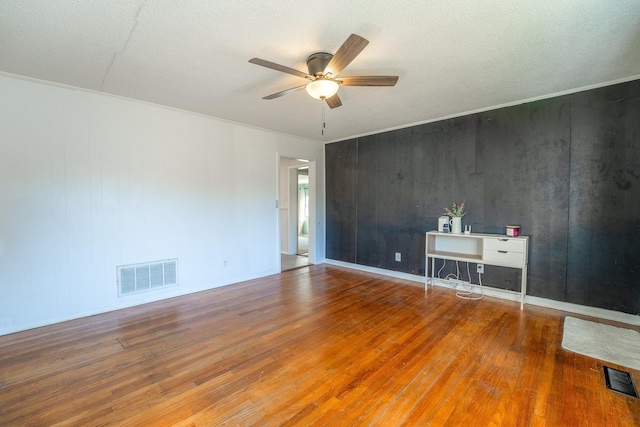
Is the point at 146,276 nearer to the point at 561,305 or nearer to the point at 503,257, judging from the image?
the point at 503,257

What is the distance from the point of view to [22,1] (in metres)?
1.69

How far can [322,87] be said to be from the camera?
2291 millimetres

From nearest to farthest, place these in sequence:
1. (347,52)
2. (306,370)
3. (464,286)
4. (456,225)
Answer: (347,52) → (306,370) → (456,225) → (464,286)

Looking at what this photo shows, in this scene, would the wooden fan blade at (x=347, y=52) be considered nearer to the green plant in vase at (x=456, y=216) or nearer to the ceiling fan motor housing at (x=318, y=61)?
the ceiling fan motor housing at (x=318, y=61)

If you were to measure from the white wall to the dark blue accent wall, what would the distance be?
2.54 metres

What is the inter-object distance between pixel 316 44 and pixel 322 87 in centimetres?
31

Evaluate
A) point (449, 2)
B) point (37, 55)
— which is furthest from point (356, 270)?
point (37, 55)

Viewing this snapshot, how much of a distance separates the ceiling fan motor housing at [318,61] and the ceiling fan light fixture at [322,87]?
0.07 m

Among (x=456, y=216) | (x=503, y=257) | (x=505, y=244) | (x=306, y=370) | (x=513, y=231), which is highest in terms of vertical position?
(x=456, y=216)

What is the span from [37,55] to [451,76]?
367 centimetres

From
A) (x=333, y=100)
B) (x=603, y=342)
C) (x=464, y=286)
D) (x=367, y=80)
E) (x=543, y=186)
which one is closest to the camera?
(x=367, y=80)

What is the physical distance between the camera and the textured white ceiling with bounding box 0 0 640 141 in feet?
5.84

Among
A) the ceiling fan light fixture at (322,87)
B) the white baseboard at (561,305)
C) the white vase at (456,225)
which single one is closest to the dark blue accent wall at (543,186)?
the white baseboard at (561,305)

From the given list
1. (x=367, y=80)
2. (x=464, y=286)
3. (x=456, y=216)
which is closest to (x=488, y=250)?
(x=456, y=216)
